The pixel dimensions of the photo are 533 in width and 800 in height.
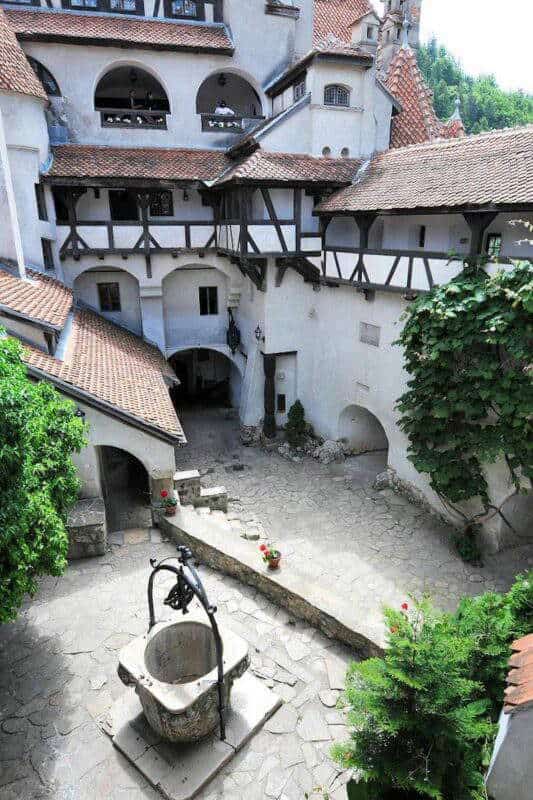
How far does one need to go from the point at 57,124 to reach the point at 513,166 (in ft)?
45.9

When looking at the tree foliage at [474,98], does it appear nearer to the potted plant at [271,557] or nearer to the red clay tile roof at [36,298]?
the red clay tile roof at [36,298]

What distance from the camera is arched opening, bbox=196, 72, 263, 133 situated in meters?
17.6

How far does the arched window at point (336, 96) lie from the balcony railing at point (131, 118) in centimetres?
575

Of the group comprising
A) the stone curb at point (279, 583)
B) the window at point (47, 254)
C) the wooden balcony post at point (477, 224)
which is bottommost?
the stone curb at point (279, 583)

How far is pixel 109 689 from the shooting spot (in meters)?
6.91

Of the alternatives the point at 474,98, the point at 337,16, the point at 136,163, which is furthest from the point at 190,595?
the point at 474,98

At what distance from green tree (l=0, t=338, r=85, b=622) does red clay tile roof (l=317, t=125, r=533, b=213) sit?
331 inches

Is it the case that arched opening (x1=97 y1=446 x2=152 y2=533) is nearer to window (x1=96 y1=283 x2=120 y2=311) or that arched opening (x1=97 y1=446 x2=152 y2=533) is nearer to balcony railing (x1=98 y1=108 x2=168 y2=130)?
window (x1=96 y1=283 x2=120 y2=311)

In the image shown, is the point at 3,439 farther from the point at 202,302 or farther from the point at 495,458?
the point at 202,302

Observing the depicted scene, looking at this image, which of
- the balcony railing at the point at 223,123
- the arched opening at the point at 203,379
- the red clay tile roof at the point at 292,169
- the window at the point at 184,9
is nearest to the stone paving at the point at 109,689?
the red clay tile roof at the point at 292,169

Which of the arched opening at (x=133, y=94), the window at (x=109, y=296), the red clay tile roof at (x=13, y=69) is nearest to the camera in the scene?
the red clay tile roof at (x=13, y=69)

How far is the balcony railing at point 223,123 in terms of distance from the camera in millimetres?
17438

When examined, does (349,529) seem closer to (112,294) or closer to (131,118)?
(112,294)

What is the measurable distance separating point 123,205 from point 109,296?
10.7 feet
